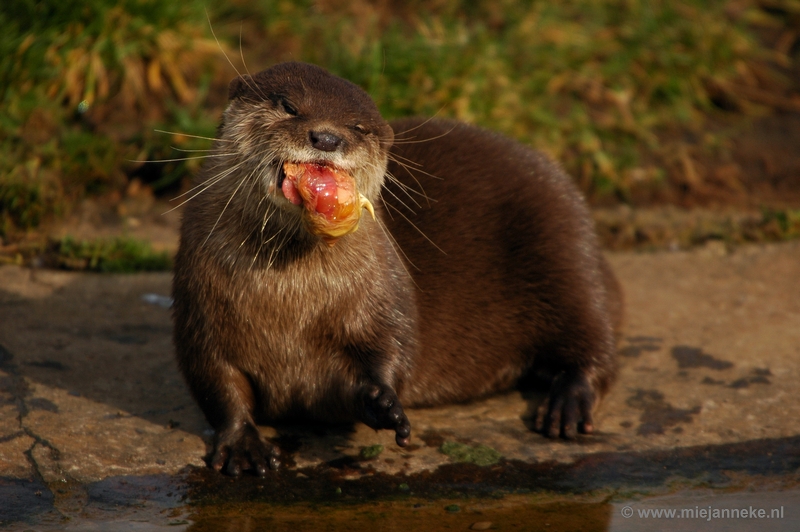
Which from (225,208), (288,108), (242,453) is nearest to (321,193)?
(288,108)

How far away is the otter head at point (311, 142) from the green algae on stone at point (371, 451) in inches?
21.0

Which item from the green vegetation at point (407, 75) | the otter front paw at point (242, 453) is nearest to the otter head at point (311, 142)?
the otter front paw at point (242, 453)

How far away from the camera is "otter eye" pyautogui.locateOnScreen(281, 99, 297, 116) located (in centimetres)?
230

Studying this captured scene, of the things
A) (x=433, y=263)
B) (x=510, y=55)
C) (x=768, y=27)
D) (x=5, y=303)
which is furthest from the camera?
(x=768, y=27)

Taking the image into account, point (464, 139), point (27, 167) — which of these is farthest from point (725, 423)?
point (27, 167)

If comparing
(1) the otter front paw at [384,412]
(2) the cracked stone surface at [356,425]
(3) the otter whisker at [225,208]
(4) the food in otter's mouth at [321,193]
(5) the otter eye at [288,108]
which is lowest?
(2) the cracked stone surface at [356,425]

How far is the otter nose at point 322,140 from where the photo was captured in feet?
7.16

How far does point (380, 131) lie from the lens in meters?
2.44

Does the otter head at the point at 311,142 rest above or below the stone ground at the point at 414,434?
above

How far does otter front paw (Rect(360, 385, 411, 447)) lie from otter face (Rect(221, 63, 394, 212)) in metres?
0.47

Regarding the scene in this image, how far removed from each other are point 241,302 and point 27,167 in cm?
215

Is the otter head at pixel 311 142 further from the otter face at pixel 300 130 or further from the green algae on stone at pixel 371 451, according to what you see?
the green algae on stone at pixel 371 451

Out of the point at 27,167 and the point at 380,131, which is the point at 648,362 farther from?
the point at 27,167

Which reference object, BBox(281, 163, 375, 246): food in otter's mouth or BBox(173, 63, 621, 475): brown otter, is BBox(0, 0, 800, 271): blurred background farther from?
BBox(281, 163, 375, 246): food in otter's mouth
